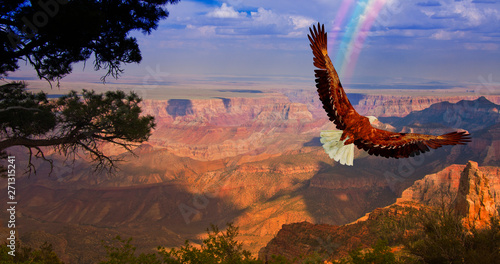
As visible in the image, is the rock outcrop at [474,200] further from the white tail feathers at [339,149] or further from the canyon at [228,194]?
the canyon at [228,194]

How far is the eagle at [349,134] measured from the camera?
13.8 feet

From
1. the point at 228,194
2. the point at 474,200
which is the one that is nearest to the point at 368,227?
the point at 474,200

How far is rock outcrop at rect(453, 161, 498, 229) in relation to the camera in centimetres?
1991

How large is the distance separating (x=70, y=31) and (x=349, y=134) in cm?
838

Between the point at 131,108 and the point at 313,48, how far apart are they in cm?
1067

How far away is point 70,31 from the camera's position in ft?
29.9

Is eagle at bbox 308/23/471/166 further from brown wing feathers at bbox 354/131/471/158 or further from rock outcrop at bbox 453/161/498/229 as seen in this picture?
rock outcrop at bbox 453/161/498/229

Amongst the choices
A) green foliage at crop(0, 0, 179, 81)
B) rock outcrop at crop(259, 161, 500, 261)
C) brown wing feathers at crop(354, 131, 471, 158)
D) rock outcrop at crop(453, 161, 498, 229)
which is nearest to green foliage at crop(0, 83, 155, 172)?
green foliage at crop(0, 0, 179, 81)

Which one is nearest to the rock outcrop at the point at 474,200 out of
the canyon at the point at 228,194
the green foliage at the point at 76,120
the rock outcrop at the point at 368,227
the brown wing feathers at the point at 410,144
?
the rock outcrop at the point at 368,227

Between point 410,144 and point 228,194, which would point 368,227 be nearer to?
point 410,144

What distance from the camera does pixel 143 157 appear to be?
131250 mm

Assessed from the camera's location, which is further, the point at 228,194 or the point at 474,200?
the point at 228,194

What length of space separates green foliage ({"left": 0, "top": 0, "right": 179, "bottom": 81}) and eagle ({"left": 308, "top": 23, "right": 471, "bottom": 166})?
6673 millimetres

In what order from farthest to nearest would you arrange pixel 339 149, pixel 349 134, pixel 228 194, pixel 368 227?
pixel 228 194 → pixel 368 227 → pixel 339 149 → pixel 349 134
